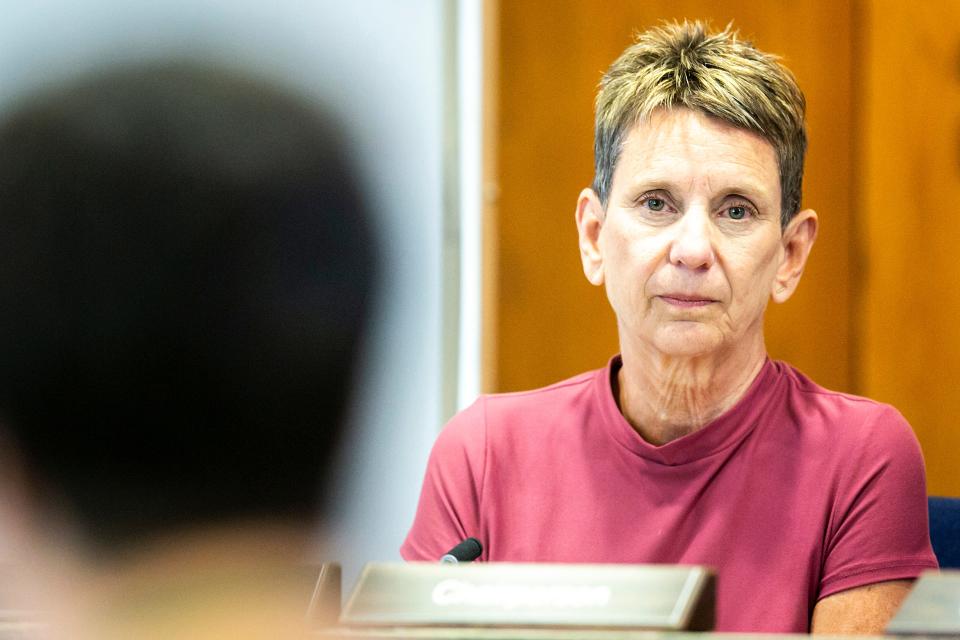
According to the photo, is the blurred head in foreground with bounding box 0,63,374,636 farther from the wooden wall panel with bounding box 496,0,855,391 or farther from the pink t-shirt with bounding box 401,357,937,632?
the wooden wall panel with bounding box 496,0,855,391

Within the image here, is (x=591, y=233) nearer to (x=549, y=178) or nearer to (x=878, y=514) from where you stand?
(x=878, y=514)

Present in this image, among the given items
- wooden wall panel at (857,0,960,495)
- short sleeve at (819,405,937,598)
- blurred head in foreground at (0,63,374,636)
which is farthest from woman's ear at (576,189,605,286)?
wooden wall panel at (857,0,960,495)

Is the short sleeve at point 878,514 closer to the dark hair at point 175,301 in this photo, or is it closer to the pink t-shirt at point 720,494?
the pink t-shirt at point 720,494

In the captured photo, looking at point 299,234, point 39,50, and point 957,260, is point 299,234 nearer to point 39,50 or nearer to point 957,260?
point 39,50

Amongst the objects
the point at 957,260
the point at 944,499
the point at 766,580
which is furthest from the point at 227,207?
the point at 957,260

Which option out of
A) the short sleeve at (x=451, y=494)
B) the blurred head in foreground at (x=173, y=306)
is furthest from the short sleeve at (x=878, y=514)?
the blurred head in foreground at (x=173, y=306)

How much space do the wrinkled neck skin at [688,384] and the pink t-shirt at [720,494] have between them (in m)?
0.03

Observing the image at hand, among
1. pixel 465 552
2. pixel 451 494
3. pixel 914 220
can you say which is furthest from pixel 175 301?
pixel 914 220

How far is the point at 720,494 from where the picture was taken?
3.65 feet

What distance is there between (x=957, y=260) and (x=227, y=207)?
173 centimetres

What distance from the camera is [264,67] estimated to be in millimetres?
482

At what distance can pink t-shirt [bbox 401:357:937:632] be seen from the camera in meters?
1.05

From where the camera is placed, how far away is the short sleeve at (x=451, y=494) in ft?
3.85

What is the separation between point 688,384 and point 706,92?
29cm
